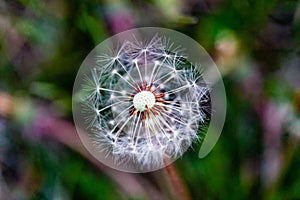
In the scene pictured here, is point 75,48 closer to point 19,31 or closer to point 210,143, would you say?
point 19,31

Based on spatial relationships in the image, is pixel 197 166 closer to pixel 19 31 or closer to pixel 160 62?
pixel 160 62

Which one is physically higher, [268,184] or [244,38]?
[244,38]

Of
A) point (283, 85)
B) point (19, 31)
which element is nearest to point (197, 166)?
point (283, 85)
